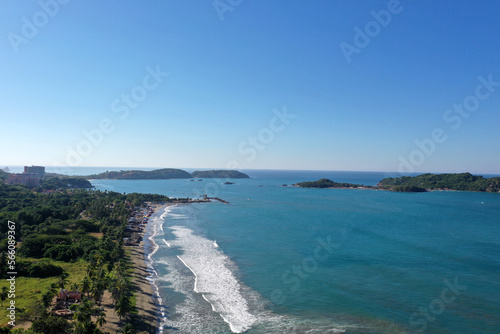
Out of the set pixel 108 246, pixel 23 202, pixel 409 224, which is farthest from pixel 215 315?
pixel 23 202

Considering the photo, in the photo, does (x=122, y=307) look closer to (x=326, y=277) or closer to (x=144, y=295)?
(x=144, y=295)

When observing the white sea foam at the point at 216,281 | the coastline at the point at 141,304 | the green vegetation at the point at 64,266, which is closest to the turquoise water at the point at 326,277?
the white sea foam at the point at 216,281

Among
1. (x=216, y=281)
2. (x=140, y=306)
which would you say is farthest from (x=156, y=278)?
(x=140, y=306)

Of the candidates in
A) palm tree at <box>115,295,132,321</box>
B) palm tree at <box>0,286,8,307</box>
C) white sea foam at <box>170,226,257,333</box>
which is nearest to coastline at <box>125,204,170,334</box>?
palm tree at <box>115,295,132,321</box>

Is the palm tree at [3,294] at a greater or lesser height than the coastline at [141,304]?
greater

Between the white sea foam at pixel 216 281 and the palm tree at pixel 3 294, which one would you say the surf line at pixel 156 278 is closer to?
the white sea foam at pixel 216 281
